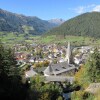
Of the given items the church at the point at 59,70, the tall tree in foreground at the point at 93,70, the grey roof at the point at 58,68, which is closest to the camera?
the tall tree in foreground at the point at 93,70

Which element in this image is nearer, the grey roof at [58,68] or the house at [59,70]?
the house at [59,70]

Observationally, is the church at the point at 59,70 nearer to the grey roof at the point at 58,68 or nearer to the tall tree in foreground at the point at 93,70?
the grey roof at the point at 58,68

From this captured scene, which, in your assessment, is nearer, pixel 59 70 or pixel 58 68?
pixel 59 70

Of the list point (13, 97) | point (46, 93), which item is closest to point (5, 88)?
point (13, 97)

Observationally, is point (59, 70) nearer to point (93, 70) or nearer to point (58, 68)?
point (58, 68)

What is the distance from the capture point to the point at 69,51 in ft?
359

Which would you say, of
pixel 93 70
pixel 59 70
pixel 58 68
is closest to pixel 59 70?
pixel 59 70

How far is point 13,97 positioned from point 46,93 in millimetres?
13978

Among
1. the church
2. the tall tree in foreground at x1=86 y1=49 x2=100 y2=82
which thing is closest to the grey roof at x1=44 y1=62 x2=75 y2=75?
the church

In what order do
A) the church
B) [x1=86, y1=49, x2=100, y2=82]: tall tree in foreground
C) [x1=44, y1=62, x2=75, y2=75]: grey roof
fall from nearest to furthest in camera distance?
[x1=86, y1=49, x2=100, y2=82]: tall tree in foreground, the church, [x1=44, y1=62, x2=75, y2=75]: grey roof

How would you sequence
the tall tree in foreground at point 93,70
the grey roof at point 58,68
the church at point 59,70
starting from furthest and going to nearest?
the grey roof at point 58,68 < the church at point 59,70 < the tall tree in foreground at point 93,70

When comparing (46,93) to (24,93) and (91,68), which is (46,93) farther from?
(91,68)

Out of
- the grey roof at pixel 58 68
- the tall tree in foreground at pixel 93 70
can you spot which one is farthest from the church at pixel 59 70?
the tall tree in foreground at pixel 93 70

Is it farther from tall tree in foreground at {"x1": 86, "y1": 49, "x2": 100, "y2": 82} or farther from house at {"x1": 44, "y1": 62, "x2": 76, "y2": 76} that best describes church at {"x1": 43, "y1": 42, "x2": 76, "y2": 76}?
tall tree in foreground at {"x1": 86, "y1": 49, "x2": 100, "y2": 82}
